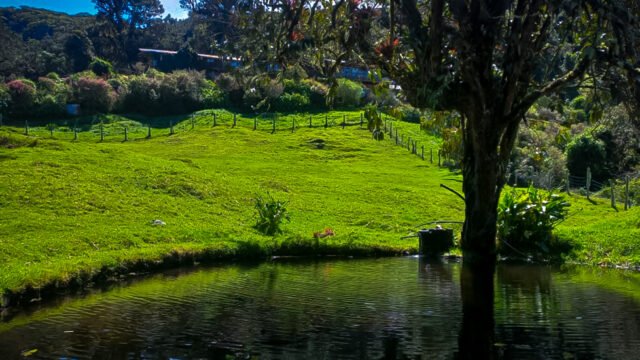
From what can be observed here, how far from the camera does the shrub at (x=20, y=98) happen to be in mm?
73312

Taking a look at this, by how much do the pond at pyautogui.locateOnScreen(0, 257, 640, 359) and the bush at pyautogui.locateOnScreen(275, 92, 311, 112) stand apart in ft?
206

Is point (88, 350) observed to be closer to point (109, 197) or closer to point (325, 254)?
point (325, 254)

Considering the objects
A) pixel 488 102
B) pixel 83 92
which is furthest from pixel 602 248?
pixel 83 92

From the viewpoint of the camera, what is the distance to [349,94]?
268 feet

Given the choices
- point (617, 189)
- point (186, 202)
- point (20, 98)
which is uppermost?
point (20, 98)

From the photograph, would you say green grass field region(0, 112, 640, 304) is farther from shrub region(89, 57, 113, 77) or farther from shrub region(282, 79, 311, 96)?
shrub region(89, 57, 113, 77)

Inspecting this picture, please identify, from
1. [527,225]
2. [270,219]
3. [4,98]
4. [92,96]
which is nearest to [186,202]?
[270,219]

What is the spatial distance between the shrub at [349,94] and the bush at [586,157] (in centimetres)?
3169

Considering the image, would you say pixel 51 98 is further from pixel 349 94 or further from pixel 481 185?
pixel 481 185

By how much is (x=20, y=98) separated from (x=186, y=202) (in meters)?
51.3

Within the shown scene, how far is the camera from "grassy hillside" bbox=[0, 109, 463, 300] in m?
20.7

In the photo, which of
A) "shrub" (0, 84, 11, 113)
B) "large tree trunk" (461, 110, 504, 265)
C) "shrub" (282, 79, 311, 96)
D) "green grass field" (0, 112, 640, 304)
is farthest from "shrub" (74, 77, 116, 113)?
"large tree trunk" (461, 110, 504, 265)

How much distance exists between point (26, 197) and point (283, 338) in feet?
63.0

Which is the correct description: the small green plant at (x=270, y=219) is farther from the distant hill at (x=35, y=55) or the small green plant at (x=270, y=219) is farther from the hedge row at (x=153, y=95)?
the distant hill at (x=35, y=55)
